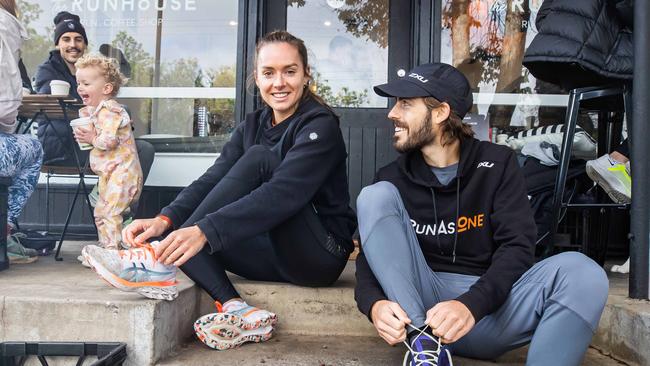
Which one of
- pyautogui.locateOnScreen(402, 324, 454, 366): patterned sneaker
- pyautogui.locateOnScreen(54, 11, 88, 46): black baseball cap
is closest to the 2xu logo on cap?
pyautogui.locateOnScreen(402, 324, 454, 366): patterned sneaker

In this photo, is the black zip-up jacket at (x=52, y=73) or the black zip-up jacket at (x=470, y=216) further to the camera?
the black zip-up jacket at (x=52, y=73)

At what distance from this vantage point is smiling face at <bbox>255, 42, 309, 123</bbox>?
93.4 inches

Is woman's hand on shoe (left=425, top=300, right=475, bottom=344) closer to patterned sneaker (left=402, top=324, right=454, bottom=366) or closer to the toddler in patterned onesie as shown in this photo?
patterned sneaker (left=402, top=324, right=454, bottom=366)

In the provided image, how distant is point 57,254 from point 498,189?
249 centimetres

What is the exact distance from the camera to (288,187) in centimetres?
203

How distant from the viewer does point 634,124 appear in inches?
89.2

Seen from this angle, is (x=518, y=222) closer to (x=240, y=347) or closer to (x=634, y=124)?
(x=634, y=124)

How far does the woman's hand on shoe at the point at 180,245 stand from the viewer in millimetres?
1791

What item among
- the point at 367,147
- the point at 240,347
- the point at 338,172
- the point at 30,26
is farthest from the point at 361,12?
the point at 240,347

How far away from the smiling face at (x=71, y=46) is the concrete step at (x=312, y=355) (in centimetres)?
306

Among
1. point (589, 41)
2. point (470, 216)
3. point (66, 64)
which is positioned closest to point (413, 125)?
point (470, 216)

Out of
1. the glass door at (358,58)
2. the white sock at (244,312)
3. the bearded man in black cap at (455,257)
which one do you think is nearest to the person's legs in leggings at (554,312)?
the bearded man in black cap at (455,257)

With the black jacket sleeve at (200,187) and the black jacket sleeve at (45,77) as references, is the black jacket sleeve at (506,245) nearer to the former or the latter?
the black jacket sleeve at (200,187)

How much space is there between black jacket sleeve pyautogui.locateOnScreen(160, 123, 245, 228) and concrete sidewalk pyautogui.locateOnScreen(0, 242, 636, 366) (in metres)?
0.31
